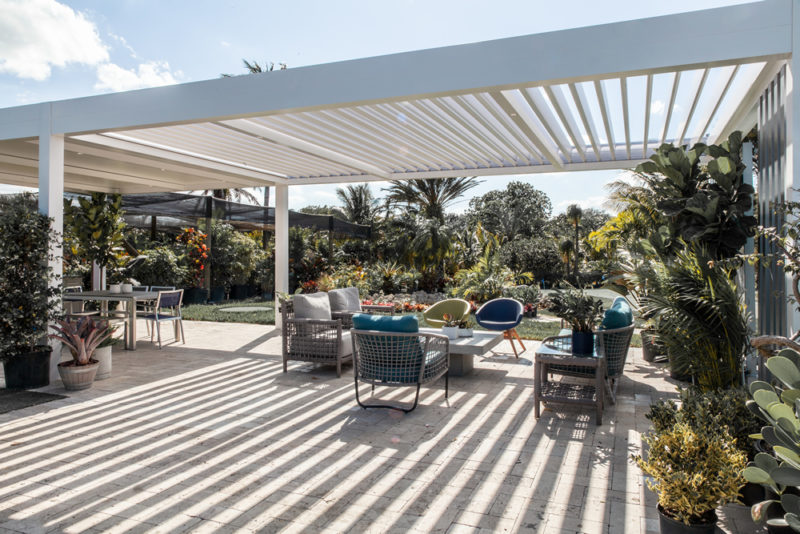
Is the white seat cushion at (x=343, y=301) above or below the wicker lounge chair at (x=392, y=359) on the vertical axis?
above

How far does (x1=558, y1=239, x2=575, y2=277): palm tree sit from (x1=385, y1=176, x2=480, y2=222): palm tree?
4.65 m

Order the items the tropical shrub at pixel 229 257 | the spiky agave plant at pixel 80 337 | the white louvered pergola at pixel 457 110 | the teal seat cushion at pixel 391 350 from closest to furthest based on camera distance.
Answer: the white louvered pergola at pixel 457 110, the teal seat cushion at pixel 391 350, the spiky agave plant at pixel 80 337, the tropical shrub at pixel 229 257

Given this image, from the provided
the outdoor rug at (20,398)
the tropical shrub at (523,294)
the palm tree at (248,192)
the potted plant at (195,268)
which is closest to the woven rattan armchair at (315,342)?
the outdoor rug at (20,398)

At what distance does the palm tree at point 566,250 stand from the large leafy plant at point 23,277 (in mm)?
19368

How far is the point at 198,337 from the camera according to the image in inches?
344

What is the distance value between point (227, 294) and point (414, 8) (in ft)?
35.6

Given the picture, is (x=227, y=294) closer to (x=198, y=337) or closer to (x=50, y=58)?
(x=198, y=337)

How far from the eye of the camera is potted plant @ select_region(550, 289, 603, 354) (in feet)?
14.9

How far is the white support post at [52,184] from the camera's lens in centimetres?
556

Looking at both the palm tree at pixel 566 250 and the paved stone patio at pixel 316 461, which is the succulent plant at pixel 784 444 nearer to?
the paved stone patio at pixel 316 461

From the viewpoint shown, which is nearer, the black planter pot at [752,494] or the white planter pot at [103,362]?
the black planter pot at [752,494]

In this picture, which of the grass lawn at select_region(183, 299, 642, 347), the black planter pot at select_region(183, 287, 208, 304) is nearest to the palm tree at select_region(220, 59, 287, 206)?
the black planter pot at select_region(183, 287, 208, 304)

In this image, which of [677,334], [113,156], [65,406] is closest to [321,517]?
[677,334]

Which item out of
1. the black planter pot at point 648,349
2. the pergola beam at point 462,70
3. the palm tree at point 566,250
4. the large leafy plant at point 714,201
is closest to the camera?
the pergola beam at point 462,70
